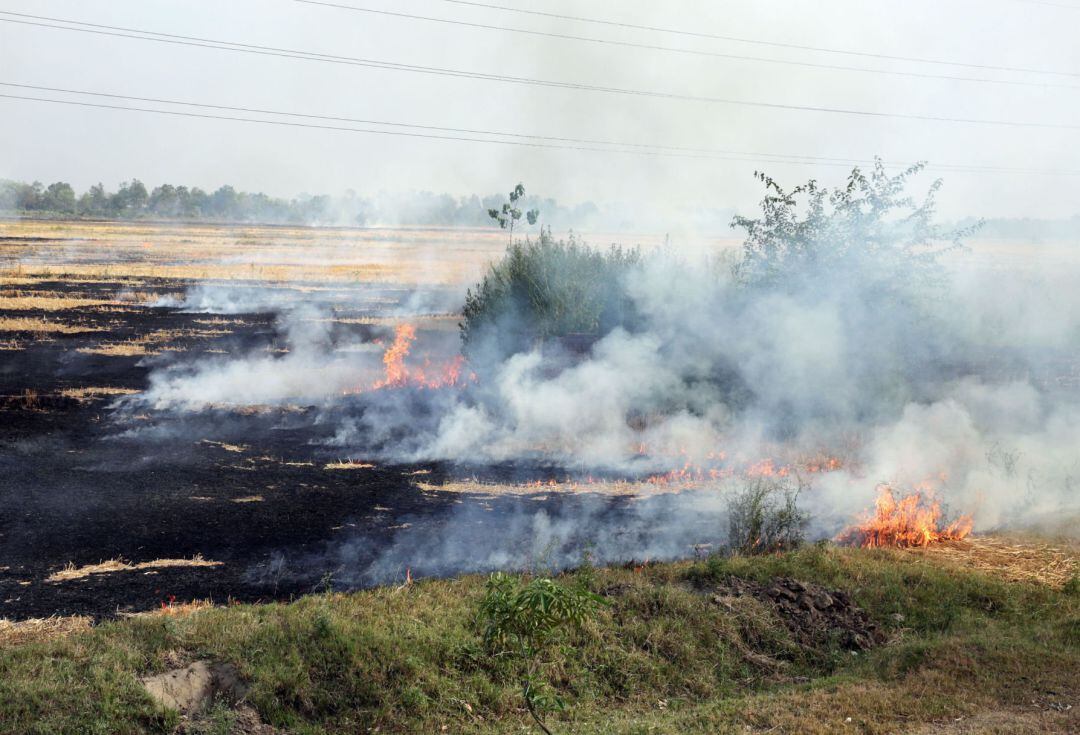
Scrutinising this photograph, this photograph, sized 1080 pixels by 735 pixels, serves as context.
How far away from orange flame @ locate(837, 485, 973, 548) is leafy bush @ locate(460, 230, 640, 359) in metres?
9.79

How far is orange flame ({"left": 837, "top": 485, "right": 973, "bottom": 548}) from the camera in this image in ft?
37.3

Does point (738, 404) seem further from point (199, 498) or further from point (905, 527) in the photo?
point (199, 498)

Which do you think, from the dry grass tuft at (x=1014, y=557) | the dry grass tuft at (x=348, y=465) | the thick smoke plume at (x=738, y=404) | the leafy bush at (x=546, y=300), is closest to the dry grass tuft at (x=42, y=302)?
the thick smoke plume at (x=738, y=404)

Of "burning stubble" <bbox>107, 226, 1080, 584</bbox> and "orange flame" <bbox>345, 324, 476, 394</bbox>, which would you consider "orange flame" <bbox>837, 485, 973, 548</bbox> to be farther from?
"orange flame" <bbox>345, 324, 476, 394</bbox>

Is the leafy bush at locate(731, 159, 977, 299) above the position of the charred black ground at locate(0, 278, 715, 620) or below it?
above

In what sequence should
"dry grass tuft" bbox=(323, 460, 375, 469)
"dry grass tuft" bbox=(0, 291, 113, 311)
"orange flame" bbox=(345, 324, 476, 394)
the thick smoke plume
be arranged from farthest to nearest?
"dry grass tuft" bbox=(0, 291, 113, 311) < "orange flame" bbox=(345, 324, 476, 394) < "dry grass tuft" bbox=(323, 460, 375, 469) < the thick smoke plume

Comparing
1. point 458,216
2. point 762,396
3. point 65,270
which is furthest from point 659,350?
point 458,216

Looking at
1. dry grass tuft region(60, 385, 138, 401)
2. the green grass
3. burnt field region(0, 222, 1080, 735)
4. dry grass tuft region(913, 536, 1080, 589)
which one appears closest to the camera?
the green grass

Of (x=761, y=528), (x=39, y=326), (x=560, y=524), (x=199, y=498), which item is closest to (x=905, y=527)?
(x=761, y=528)

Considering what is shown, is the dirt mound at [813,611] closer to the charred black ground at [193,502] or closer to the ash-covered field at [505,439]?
the ash-covered field at [505,439]

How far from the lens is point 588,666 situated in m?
7.17

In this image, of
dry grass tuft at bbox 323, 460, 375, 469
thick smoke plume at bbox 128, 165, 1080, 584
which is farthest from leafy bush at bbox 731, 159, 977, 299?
dry grass tuft at bbox 323, 460, 375, 469

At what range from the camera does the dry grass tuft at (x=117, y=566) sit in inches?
359

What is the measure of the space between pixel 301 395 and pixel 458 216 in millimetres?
91883
